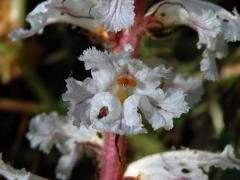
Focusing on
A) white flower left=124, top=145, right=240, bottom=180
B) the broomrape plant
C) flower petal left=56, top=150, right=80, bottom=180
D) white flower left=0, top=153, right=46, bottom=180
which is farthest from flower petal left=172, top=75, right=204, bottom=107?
white flower left=0, top=153, right=46, bottom=180

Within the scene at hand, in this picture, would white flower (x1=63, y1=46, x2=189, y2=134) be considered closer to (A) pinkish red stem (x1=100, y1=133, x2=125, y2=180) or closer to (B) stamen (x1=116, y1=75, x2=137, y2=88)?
(B) stamen (x1=116, y1=75, x2=137, y2=88)

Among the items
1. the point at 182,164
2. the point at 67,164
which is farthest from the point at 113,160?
the point at 67,164

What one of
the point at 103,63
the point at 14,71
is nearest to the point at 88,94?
the point at 103,63

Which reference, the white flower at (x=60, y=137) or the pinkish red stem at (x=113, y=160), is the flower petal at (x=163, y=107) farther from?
the white flower at (x=60, y=137)

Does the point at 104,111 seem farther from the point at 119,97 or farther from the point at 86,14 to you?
the point at 86,14

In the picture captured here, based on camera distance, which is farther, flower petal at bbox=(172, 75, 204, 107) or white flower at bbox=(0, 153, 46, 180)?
flower petal at bbox=(172, 75, 204, 107)

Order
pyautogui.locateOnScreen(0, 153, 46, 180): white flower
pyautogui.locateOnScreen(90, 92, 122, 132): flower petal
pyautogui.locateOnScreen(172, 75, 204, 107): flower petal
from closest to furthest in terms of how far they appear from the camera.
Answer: pyautogui.locateOnScreen(90, 92, 122, 132): flower petal → pyautogui.locateOnScreen(0, 153, 46, 180): white flower → pyautogui.locateOnScreen(172, 75, 204, 107): flower petal

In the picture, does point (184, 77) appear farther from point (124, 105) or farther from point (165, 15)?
point (124, 105)

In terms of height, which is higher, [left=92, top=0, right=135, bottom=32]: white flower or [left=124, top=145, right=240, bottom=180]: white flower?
[left=92, top=0, right=135, bottom=32]: white flower
